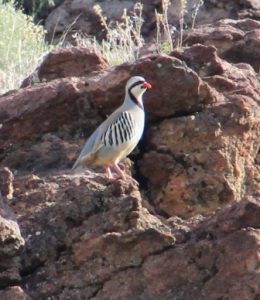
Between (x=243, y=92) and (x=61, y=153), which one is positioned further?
(x=243, y=92)

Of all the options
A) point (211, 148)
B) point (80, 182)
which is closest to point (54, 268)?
point (80, 182)

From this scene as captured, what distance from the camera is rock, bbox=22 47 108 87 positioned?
29.9 feet

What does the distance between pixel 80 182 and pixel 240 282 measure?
3.73 feet

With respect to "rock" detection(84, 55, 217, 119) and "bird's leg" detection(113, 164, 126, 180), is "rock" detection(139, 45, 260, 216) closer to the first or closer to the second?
"rock" detection(84, 55, 217, 119)

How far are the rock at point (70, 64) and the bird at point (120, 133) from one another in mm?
1007

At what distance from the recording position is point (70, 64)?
9172 millimetres

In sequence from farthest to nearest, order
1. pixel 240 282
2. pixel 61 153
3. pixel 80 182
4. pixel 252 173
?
pixel 252 173 < pixel 61 153 < pixel 80 182 < pixel 240 282

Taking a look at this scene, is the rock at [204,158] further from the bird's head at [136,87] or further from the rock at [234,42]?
the rock at [234,42]

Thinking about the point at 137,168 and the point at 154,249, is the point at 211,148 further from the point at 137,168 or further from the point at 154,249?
the point at 154,249

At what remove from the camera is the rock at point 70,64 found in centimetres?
912

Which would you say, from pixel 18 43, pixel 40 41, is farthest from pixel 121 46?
pixel 40 41

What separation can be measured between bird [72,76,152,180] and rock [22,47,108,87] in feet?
3.30

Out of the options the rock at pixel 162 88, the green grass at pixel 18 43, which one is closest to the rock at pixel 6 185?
the rock at pixel 162 88

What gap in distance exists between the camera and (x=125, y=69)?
841 centimetres
